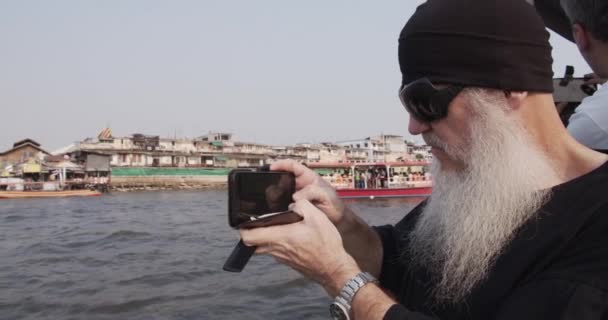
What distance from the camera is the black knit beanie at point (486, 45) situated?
41.3 inches

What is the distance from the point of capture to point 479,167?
115cm

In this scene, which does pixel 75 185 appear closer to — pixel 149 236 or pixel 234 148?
pixel 234 148

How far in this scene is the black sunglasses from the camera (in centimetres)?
110

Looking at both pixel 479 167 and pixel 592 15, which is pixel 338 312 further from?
pixel 592 15

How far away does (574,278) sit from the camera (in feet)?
2.66

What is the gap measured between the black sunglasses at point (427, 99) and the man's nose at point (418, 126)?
2 cm

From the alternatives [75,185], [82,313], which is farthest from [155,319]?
[75,185]

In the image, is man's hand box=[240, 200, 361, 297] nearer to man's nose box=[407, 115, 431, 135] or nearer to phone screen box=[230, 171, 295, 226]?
phone screen box=[230, 171, 295, 226]

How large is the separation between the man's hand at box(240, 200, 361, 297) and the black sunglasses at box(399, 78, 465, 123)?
14.9 inches

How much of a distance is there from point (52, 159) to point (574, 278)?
46.6 m

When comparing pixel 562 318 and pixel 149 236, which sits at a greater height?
pixel 562 318

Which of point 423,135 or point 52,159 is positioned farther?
point 52,159

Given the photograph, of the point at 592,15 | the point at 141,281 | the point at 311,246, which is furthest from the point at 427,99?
the point at 141,281

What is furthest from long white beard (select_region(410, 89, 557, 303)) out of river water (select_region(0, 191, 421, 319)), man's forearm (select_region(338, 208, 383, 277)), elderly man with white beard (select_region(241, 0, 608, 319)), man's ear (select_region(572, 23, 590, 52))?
river water (select_region(0, 191, 421, 319))
